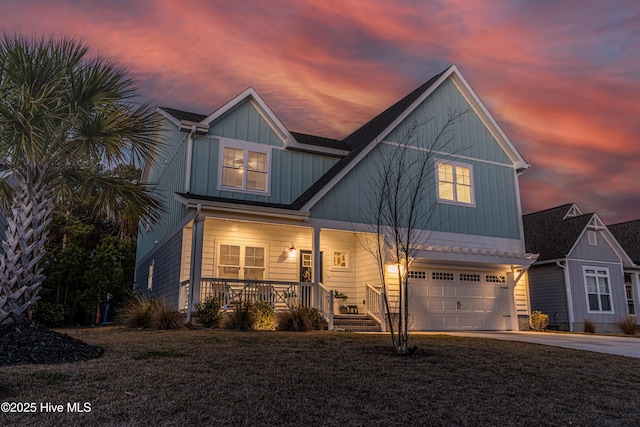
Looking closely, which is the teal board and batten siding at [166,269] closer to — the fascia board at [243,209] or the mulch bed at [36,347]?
the fascia board at [243,209]

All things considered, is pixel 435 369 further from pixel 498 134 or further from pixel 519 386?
pixel 498 134

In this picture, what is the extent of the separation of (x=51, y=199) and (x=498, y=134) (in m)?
15.5

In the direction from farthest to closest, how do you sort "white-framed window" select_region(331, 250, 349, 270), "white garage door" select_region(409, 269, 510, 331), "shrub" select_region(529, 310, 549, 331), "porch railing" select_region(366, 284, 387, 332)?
"shrub" select_region(529, 310, 549, 331) < "white-framed window" select_region(331, 250, 349, 270) < "white garage door" select_region(409, 269, 510, 331) < "porch railing" select_region(366, 284, 387, 332)

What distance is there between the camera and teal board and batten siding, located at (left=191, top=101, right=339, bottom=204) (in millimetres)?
14945

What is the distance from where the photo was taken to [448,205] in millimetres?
17047

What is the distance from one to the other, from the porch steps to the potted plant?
1.95ft

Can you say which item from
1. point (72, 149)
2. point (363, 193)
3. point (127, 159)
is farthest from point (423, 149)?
point (72, 149)

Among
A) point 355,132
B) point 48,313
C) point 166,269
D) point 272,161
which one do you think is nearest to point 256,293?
point 272,161

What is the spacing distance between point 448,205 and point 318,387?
12.6m

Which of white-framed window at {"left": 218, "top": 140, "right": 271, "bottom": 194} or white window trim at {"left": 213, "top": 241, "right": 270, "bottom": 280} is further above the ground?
white-framed window at {"left": 218, "top": 140, "right": 271, "bottom": 194}

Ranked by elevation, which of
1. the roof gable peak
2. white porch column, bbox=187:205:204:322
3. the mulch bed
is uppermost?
the roof gable peak

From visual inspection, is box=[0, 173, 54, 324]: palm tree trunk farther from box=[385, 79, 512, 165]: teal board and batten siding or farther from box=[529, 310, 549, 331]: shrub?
box=[529, 310, 549, 331]: shrub

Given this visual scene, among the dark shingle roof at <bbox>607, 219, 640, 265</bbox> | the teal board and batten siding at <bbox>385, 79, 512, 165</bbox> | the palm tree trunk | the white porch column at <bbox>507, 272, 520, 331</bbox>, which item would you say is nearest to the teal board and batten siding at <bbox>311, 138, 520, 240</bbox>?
the teal board and batten siding at <bbox>385, 79, 512, 165</bbox>

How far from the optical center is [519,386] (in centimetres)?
619
